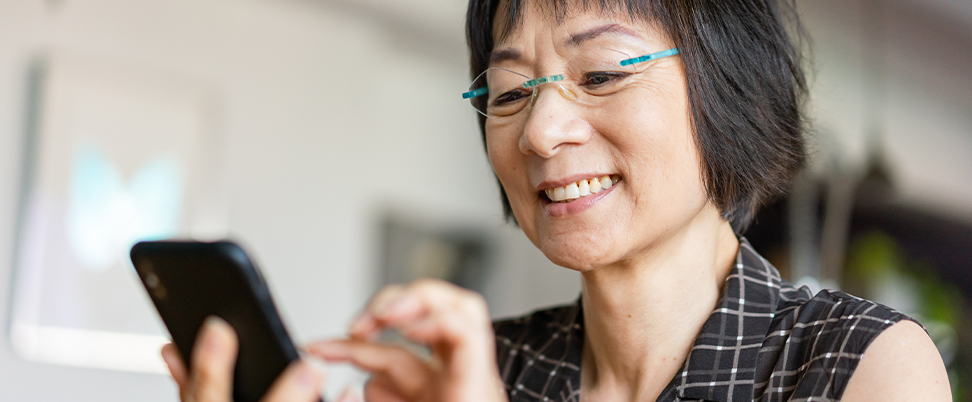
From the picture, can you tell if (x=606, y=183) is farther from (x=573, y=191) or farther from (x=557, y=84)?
(x=557, y=84)

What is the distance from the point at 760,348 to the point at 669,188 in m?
0.25

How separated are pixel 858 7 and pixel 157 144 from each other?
11.2 ft

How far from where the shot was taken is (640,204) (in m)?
0.99

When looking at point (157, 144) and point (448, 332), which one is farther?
point (157, 144)

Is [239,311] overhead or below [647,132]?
below

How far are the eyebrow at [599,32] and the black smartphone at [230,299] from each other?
576 millimetres

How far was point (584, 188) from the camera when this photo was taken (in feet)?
3.33

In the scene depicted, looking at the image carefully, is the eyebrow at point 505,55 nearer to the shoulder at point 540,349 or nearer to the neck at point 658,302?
the neck at point 658,302

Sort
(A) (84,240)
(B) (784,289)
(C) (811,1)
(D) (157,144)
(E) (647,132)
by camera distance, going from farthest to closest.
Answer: (C) (811,1)
(D) (157,144)
(A) (84,240)
(B) (784,289)
(E) (647,132)

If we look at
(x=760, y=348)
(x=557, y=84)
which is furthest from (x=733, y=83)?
(x=760, y=348)

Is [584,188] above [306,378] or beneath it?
above

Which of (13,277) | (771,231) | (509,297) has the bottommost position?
(509,297)

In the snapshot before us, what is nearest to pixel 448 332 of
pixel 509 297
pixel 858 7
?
pixel 858 7

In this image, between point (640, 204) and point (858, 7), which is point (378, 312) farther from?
point (858, 7)
